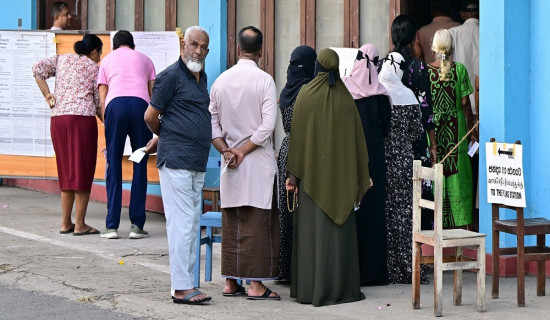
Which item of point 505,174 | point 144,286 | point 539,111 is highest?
point 539,111

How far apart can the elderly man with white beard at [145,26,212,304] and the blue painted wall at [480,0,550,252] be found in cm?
251

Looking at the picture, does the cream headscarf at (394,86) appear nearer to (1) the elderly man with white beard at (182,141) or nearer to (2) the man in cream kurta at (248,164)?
(2) the man in cream kurta at (248,164)

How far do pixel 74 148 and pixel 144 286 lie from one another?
9.50 ft

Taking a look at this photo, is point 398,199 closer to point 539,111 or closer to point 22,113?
point 539,111

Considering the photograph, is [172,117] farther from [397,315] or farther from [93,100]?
[93,100]

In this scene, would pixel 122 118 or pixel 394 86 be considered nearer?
pixel 394 86

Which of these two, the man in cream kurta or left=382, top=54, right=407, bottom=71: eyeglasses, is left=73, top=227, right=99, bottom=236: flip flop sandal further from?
left=382, top=54, right=407, bottom=71: eyeglasses

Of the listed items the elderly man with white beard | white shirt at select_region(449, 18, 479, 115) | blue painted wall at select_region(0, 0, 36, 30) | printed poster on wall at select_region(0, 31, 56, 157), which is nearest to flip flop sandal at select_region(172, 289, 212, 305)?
the elderly man with white beard

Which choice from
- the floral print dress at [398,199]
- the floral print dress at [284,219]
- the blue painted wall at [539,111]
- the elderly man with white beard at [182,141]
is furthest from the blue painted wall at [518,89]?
the elderly man with white beard at [182,141]

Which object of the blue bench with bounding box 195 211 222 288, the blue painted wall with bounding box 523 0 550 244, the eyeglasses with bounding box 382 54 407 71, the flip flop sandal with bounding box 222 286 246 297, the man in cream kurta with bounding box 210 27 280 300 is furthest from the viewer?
the eyeglasses with bounding box 382 54 407 71

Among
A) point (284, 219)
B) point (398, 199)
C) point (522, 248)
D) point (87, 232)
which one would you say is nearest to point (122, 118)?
point (87, 232)

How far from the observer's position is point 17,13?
13.6 m

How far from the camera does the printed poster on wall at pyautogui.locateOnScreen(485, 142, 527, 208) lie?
24.2 feet

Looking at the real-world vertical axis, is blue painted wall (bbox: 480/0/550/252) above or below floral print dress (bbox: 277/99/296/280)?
above
